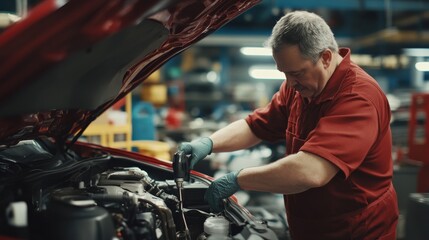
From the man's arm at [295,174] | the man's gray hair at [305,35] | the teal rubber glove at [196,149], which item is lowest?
the man's arm at [295,174]

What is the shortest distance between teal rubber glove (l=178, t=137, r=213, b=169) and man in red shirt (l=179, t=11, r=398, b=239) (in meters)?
0.34

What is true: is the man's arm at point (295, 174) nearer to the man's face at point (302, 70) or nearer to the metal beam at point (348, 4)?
the man's face at point (302, 70)

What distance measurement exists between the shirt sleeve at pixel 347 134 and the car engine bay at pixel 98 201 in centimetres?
37

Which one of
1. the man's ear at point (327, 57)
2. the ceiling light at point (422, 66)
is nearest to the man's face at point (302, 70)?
the man's ear at point (327, 57)

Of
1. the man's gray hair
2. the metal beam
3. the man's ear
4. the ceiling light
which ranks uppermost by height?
the metal beam

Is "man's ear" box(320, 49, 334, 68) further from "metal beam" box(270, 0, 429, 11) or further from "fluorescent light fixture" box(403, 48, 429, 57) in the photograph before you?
"fluorescent light fixture" box(403, 48, 429, 57)

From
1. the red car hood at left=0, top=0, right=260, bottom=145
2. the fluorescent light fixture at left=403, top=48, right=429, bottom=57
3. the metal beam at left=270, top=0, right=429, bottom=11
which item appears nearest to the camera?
the red car hood at left=0, top=0, right=260, bottom=145

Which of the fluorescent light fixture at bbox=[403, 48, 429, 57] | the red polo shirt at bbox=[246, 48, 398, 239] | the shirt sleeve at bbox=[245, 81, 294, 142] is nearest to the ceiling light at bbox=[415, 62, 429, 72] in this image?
the fluorescent light fixture at bbox=[403, 48, 429, 57]

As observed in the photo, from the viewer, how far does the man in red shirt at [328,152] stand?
1.50 m

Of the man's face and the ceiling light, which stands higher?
the ceiling light

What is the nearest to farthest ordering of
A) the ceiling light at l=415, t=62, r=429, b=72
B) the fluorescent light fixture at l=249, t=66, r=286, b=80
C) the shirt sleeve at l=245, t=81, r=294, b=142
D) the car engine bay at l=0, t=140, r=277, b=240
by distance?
the car engine bay at l=0, t=140, r=277, b=240 < the shirt sleeve at l=245, t=81, r=294, b=142 < the ceiling light at l=415, t=62, r=429, b=72 < the fluorescent light fixture at l=249, t=66, r=286, b=80

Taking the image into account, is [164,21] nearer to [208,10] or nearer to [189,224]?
[208,10]

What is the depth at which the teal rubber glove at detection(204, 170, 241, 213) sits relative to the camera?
1.59 metres

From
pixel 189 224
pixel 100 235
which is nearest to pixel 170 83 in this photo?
pixel 189 224
